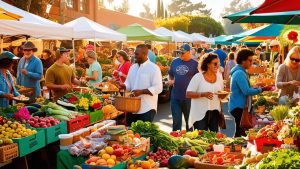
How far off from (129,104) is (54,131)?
4.08 ft

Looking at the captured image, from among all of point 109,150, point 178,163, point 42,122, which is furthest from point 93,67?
point 178,163

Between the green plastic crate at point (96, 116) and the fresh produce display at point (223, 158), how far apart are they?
3.00 metres

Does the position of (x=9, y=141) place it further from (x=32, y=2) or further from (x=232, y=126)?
(x=32, y=2)

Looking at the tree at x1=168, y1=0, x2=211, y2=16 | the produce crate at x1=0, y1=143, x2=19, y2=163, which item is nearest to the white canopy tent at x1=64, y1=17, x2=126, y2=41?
the produce crate at x1=0, y1=143, x2=19, y2=163

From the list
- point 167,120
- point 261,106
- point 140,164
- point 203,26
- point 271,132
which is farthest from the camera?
point 203,26

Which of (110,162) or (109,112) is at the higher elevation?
(109,112)

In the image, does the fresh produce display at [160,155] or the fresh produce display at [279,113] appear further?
the fresh produce display at [160,155]

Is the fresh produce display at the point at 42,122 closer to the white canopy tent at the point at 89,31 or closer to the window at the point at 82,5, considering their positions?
the white canopy tent at the point at 89,31

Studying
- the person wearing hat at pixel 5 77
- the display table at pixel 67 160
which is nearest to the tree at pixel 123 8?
the person wearing hat at pixel 5 77

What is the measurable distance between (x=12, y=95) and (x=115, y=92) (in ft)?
11.1

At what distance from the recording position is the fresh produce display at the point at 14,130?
18.9 feet

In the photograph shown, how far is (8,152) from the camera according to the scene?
17.9ft

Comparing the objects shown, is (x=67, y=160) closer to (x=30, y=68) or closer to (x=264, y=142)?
(x=264, y=142)

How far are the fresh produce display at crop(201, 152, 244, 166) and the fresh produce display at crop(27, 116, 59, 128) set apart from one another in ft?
8.55
